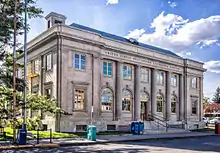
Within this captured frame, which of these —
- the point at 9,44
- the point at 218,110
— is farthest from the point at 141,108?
the point at 218,110

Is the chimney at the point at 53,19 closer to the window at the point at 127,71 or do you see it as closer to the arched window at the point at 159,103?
the window at the point at 127,71

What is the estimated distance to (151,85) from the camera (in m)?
36.7

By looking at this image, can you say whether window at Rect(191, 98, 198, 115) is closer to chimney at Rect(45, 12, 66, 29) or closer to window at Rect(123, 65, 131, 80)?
window at Rect(123, 65, 131, 80)

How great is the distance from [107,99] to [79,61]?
5375 millimetres

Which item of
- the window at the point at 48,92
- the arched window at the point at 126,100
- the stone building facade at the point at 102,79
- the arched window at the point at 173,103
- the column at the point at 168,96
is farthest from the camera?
the arched window at the point at 173,103

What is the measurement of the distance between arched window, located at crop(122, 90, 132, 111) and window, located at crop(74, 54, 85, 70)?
21.7ft

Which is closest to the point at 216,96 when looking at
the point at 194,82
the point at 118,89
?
the point at 194,82

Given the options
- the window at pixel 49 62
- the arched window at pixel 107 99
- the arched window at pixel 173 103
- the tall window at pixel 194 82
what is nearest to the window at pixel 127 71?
the arched window at pixel 107 99

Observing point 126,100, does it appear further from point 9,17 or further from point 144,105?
point 9,17

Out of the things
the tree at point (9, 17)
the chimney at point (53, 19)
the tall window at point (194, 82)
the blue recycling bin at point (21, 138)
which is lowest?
the blue recycling bin at point (21, 138)

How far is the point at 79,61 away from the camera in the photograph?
94.8ft

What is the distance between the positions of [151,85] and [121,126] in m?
7.18

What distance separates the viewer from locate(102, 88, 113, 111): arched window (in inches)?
1237

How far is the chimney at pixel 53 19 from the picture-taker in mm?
32256
